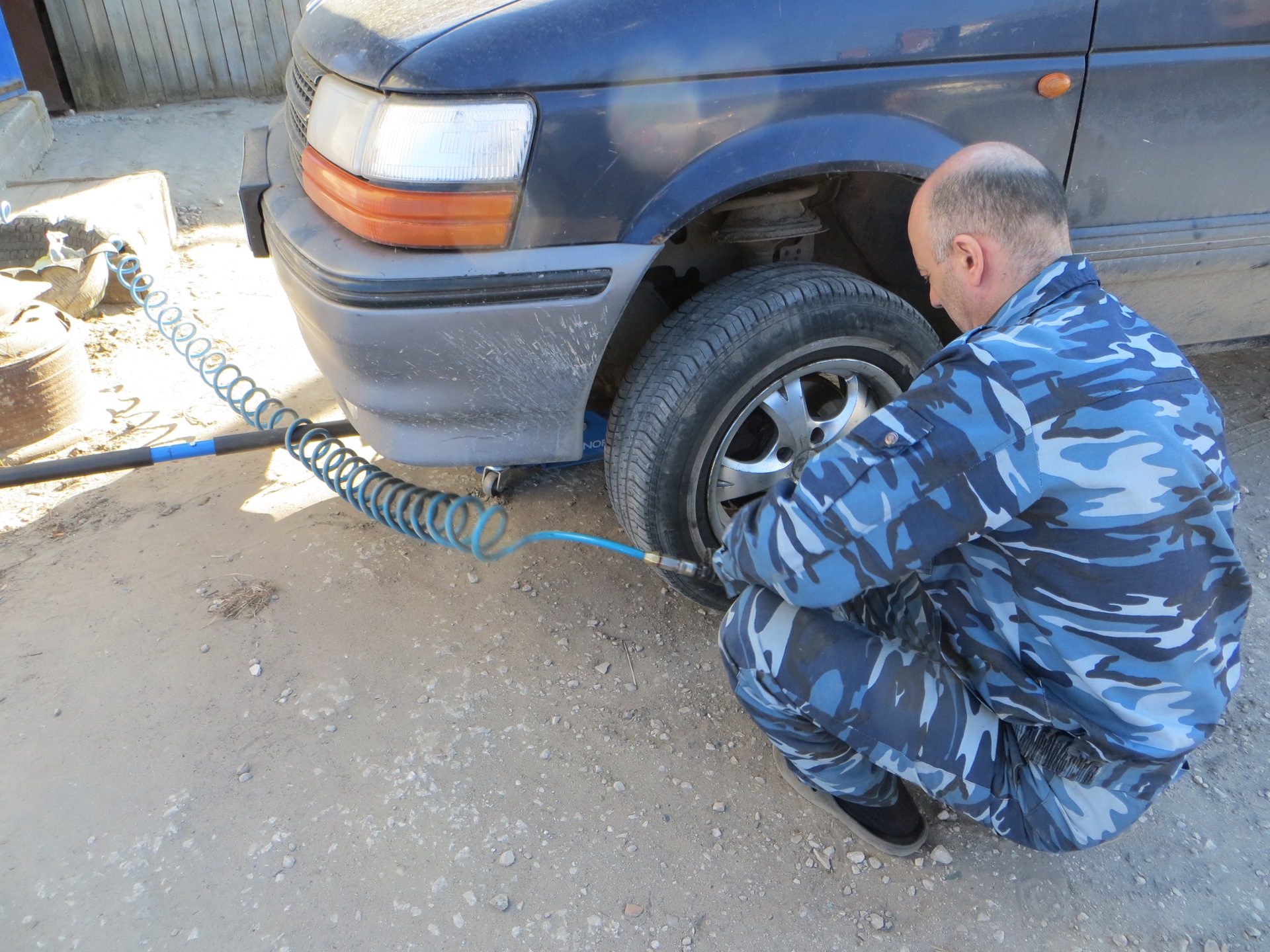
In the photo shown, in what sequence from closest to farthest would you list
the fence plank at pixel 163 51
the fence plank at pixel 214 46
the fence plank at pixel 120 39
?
the fence plank at pixel 120 39 < the fence plank at pixel 163 51 < the fence plank at pixel 214 46

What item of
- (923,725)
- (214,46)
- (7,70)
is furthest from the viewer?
(214,46)

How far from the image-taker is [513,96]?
169 cm

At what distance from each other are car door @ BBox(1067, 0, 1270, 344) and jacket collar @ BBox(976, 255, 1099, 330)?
2.70 feet

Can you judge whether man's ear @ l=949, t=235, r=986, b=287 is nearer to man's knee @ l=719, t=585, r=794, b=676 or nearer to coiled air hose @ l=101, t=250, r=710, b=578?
man's knee @ l=719, t=585, r=794, b=676

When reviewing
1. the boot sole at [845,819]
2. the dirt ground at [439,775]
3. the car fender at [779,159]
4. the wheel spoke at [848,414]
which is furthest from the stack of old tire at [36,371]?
the boot sole at [845,819]

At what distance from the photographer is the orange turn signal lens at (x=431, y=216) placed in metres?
1.73

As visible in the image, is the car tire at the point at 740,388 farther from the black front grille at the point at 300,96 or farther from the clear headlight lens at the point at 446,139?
the black front grille at the point at 300,96

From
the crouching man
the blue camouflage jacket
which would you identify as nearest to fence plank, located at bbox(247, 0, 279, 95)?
the crouching man

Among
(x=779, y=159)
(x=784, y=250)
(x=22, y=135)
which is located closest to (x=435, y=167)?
(x=779, y=159)

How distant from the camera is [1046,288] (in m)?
1.41

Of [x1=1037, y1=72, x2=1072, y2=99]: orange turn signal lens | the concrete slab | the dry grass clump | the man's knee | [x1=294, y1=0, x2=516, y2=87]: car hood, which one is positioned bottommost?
the dry grass clump

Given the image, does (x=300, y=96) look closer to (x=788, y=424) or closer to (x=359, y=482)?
(x=359, y=482)

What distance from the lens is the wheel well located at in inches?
86.2

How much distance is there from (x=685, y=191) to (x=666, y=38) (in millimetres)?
289
